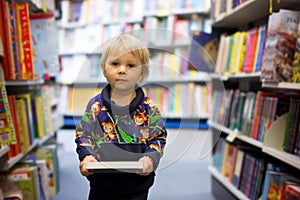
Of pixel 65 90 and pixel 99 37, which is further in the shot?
pixel 65 90

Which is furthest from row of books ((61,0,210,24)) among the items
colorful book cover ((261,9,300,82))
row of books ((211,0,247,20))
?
colorful book cover ((261,9,300,82))

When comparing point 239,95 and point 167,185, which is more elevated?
point 239,95

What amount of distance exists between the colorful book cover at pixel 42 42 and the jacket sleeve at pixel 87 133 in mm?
919

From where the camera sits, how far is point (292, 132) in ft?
4.17

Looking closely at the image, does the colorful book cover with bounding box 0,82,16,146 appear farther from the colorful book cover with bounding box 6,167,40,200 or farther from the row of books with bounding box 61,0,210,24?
the row of books with bounding box 61,0,210,24

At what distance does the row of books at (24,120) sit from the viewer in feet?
3.74

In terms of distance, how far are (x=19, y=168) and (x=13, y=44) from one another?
2.00 ft

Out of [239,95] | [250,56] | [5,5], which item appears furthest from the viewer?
[239,95]

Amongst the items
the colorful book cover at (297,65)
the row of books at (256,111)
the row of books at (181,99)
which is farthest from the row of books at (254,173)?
the row of books at (181,99)

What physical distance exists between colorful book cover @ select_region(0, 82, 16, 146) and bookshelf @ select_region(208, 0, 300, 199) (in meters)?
0.77

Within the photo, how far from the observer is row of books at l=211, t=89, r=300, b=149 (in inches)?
50.8

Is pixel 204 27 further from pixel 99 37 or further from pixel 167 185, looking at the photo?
pixel 167 185

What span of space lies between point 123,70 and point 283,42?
88cm

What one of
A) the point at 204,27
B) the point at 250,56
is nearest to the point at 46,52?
the point at 250,56
